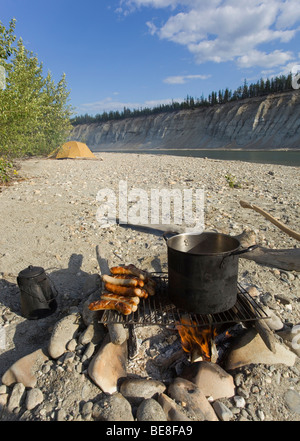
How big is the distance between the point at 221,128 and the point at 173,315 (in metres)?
74.8

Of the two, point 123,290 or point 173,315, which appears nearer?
point 173,315

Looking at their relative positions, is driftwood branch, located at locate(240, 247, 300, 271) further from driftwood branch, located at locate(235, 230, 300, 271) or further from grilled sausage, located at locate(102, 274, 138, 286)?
grilled sausage, located at locate(102, 274, 138, 286)

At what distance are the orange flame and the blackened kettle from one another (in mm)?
1689

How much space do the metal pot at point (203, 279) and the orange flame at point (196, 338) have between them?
0.22m

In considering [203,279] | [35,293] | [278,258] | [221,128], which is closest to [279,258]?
[278,258]

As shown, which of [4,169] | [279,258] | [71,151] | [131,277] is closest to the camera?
[131,277]

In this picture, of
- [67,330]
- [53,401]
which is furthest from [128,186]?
[53,401]

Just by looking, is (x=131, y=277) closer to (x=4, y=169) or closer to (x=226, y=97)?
(x=4, y=169)

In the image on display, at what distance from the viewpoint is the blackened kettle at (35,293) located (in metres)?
3.25

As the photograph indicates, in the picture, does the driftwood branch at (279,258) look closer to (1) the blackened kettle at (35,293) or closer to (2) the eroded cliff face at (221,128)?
(1) the blackened kettle at (35,293)

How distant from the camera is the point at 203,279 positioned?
2562mm

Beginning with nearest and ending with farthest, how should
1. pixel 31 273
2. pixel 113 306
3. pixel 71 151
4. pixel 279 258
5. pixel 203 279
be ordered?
pixel 203 279 → pixel 113 306 → pixel 31 273 → pixel 279 258 → pixel 71 151

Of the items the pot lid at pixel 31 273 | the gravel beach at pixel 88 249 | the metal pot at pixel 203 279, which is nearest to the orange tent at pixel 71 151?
the gravel beach at pixel 88 249

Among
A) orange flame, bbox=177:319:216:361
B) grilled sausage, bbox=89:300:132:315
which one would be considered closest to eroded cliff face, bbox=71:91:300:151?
grilled sausage, bbox=89:300:132:315
